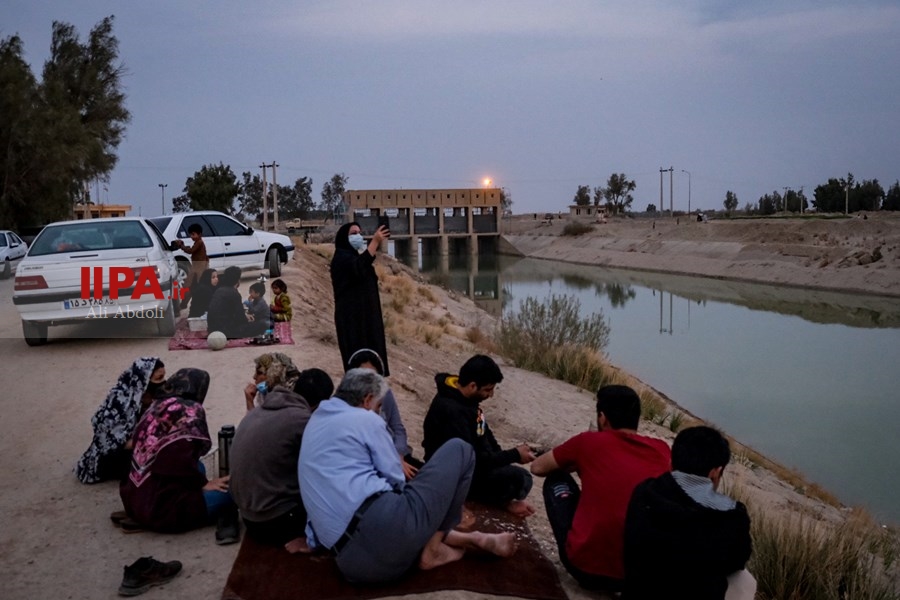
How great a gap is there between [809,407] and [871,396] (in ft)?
8.22

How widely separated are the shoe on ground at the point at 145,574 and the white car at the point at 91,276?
23.0 feet

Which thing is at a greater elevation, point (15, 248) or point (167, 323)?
point (15, 248)

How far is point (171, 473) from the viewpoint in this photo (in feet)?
18.1

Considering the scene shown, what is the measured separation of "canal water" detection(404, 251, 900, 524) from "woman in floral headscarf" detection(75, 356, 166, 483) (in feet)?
32.7

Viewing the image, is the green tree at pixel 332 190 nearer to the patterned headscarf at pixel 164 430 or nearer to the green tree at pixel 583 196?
the green tree at pixel 583 196

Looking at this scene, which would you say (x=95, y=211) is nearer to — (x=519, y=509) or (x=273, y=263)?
(x=273, y=263)

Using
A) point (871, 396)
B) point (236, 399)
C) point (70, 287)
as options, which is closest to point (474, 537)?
point (236, 399)

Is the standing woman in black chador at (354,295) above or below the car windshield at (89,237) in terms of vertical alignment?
below

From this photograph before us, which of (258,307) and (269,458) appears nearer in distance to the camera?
(269,458)

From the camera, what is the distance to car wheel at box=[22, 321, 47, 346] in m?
11.9

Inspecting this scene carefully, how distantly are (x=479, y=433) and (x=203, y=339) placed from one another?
284 inches

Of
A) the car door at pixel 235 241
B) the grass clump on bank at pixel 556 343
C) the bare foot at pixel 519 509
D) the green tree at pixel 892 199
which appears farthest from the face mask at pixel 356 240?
the green tree at pixel 892 199

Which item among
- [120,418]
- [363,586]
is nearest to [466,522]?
[363,586]

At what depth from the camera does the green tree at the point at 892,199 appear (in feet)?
309
